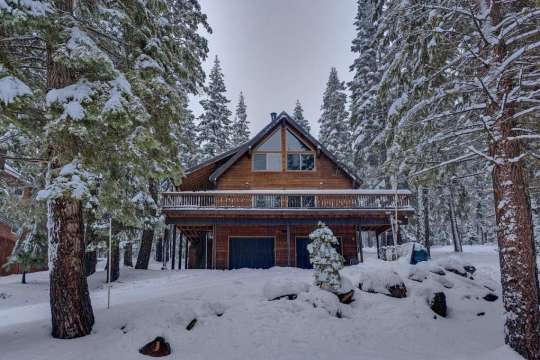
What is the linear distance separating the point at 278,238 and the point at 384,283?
894 cm

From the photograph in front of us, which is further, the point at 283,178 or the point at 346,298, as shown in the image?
the point at 283,178

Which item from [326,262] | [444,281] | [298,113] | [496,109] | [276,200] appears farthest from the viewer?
[298,113]

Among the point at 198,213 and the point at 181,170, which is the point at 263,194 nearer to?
the point at 198,213

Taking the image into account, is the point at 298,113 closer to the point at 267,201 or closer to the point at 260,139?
the point at 260,139

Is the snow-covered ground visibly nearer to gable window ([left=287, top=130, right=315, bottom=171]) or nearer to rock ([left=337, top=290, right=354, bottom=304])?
rock ([left=337, top=290, right=354, bottom=304])

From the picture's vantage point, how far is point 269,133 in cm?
1827

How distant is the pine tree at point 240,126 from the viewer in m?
33.9

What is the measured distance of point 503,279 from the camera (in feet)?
18.4

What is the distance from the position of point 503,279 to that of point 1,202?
473 inches

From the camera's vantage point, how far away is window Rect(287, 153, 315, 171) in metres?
18.1

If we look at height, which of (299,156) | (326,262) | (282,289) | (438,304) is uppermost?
(299,156)

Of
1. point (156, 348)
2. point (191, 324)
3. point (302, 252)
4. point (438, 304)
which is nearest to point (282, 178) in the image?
point (302, 252)

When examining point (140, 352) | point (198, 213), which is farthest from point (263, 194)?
point (140, 352)

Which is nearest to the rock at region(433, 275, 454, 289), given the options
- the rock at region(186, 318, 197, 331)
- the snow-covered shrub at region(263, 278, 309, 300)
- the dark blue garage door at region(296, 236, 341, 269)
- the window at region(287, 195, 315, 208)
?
the snow-covered shrub at region(263, 278, 309, 300)
